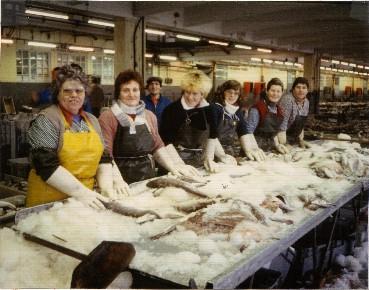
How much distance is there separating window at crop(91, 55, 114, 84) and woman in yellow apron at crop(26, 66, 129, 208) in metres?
14.8

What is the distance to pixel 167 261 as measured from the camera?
5.26 ft

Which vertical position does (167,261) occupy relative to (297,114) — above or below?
below

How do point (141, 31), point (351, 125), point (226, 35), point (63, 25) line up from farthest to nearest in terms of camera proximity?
point (63, 25) < point (351, 125) < point (226, 35) < point (141, 31)

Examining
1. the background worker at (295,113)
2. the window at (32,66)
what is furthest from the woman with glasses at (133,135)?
the window at (32,66)

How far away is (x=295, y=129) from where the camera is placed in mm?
4926

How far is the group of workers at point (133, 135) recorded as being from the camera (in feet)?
7.61

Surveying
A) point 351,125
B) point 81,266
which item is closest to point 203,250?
point 81,266

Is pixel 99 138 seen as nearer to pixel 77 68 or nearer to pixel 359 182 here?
pixel 77 68

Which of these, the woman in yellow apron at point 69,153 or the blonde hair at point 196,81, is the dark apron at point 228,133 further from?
the woman in yellow apron at point 69,153

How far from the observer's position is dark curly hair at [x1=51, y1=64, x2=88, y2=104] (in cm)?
240

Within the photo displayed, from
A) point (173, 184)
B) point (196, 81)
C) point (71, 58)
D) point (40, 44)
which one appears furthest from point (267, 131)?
point (71, 58)

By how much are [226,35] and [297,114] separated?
3.72 meters

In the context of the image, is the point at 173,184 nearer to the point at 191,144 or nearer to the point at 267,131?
the point at 191,144

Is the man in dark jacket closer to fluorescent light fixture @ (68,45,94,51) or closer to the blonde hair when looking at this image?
the blonde hair
